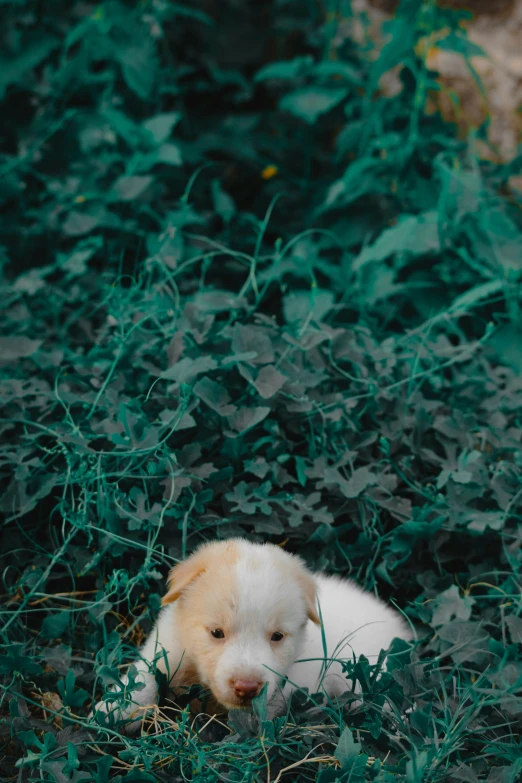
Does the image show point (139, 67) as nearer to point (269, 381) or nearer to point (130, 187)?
point (130, 187)

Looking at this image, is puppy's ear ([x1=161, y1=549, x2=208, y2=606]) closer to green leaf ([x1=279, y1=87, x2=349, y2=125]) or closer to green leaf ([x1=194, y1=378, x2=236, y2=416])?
green leaf ([x1=194, y1=378, x2=236, y2=416])

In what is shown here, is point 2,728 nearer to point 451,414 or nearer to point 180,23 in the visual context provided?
point 451,414

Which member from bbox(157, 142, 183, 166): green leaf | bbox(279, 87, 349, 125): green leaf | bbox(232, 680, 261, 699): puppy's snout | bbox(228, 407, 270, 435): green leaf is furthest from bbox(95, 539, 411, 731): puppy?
bbox(279, 87, 349, 125): green leaf

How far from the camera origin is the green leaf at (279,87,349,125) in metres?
3.71

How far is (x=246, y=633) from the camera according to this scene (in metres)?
1.75

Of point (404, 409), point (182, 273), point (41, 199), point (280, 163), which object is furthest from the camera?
point (280, 163)

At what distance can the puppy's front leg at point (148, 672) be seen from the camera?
1.80 metres

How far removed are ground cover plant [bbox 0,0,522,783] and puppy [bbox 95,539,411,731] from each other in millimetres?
74

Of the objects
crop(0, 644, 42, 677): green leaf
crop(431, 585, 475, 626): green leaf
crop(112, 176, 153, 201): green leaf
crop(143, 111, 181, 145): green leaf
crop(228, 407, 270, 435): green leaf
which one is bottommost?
crop(0, 644, 42, 677): green leaf

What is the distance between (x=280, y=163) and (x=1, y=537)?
2484mm

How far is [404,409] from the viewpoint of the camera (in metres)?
2.53

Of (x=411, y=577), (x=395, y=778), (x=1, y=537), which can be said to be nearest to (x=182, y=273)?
(x=1, y=537)

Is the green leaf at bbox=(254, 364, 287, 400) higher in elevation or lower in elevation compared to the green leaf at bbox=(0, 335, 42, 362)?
higher

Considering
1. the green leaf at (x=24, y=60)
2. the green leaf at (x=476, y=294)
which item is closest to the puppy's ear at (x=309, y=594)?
the green leaf at (x=476, y=294)
